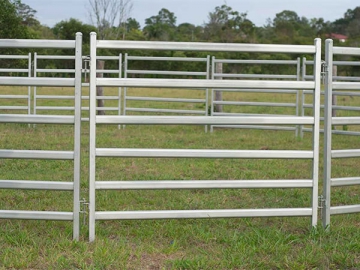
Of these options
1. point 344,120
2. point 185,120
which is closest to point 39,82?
point 185,120

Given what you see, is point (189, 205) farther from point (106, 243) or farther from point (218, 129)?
point (218, 129)

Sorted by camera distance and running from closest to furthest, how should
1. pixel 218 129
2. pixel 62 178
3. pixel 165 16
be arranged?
pixel 62 178
pixel 218 129
pixel 165 16

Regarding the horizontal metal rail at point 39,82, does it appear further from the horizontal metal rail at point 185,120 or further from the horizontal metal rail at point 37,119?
the horizontal metal rail at point 185,120

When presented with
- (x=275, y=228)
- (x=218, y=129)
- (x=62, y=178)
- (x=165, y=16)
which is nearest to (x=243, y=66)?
(x=218, y=129)

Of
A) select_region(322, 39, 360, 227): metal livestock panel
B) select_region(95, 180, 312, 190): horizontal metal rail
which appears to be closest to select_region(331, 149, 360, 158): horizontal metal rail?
select_region(322, 39, 360, 227): metal livestock panel

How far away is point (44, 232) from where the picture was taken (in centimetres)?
498

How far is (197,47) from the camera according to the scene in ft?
16.1

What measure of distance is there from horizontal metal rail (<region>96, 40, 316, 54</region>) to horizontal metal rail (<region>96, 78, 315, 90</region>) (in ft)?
0.82

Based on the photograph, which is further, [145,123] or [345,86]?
[345,86]

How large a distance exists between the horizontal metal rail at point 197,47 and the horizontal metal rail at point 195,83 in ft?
0.82

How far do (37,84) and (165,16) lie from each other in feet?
218

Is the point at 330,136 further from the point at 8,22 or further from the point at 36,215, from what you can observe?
the point at 8,22

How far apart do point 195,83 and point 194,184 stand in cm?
79

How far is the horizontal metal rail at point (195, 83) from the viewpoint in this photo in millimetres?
4773
